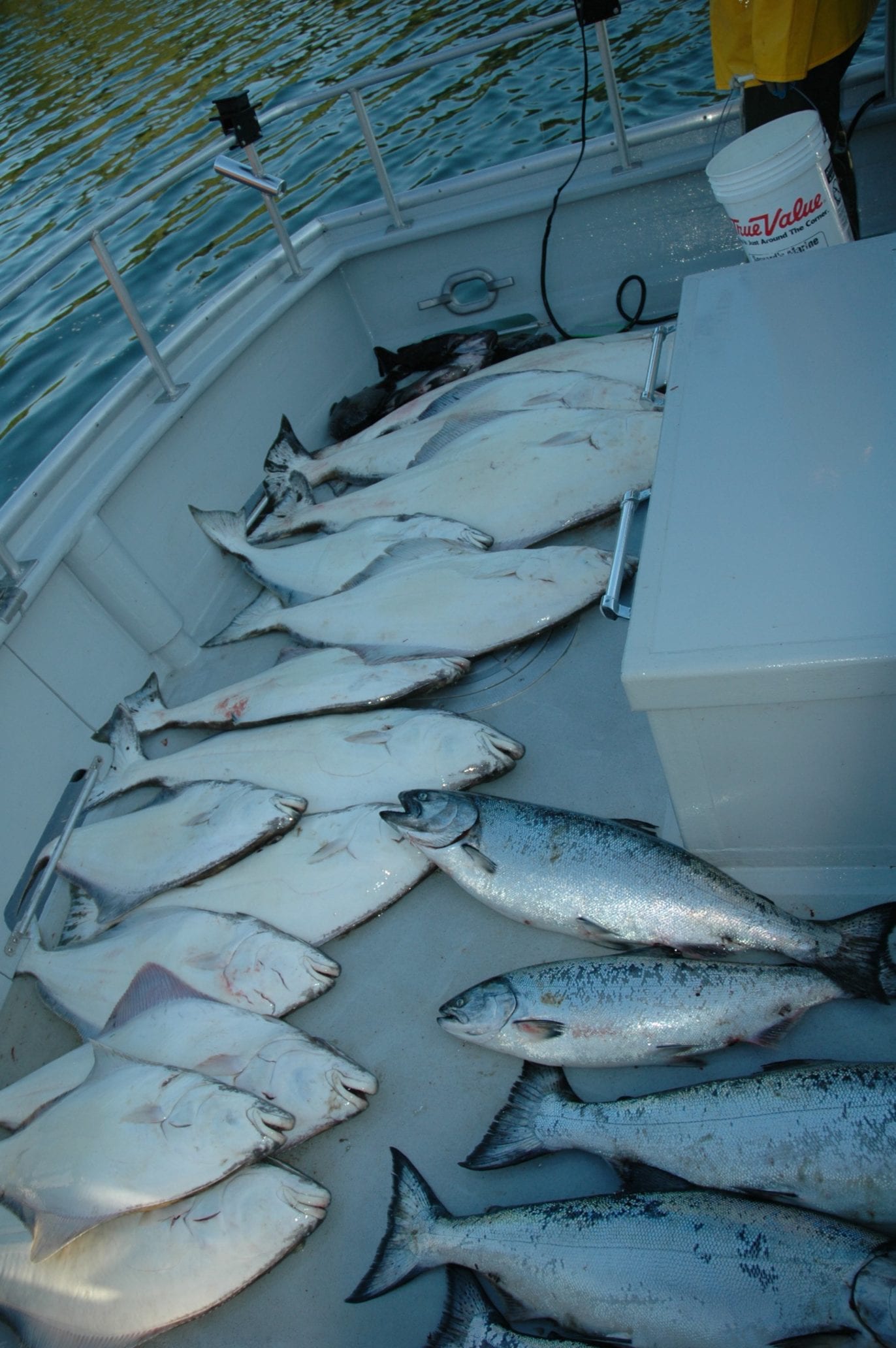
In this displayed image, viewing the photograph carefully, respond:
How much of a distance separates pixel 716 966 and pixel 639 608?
934mm

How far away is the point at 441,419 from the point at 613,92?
176 cm

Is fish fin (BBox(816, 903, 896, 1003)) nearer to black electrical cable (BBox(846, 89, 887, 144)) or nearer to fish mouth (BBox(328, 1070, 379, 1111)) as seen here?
fish mouth (BBox(328, 1070, 379, 1111))

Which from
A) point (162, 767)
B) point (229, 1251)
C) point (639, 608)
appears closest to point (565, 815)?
point (639, 608)

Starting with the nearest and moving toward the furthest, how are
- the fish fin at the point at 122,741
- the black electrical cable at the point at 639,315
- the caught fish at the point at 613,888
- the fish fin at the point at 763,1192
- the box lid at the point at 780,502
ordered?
the box lid at the point at 780,502 → the fish fin at the point at 763,1192 → the caught fish at the point at 613,888 → the fish fin at the point at 122,741 → the black electrical cable at the point at 639,315

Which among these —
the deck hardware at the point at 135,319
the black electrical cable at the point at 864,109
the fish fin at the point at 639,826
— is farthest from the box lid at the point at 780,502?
the deck hardware at the point at 135,319

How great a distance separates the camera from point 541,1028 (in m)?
2.28

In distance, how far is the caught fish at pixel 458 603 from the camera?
133 inches

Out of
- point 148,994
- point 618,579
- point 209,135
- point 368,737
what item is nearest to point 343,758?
point 368,737

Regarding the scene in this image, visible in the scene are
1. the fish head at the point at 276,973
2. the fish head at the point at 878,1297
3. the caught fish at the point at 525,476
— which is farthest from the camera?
the caught fish at the point at 525,476

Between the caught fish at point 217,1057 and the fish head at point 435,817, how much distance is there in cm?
63

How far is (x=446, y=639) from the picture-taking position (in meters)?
3.45

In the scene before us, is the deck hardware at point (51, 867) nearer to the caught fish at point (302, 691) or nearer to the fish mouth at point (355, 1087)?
the caught fish at point (302, 691)

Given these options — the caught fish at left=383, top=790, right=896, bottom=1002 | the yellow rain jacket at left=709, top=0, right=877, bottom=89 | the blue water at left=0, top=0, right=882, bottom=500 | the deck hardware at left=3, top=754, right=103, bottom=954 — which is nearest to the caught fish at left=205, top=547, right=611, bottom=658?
the caught fish at left=383, top=790, right=896, bottom=1002

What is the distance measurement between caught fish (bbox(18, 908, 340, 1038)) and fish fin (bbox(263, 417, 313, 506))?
7.86ft
